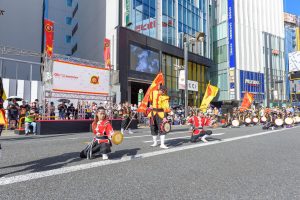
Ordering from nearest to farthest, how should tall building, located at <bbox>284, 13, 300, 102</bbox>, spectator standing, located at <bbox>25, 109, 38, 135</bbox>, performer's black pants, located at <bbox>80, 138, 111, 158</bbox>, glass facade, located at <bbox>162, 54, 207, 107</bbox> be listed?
performer's black pants, located at <bbox>80, 138, 111, 158</bbox> < spectator standing, located at <bbox>25, 109, 38, 135</bbox> < glass facade, located at <bbox>162, 54, 207, 107</bbox> < tall building, located at <bbox>284, 13, 300, 102</bbox>

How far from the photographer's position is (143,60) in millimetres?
28219

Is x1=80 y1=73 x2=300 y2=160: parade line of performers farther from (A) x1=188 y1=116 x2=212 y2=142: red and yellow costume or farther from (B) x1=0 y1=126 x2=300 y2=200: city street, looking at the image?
(B) x1=0 y1=126 x2=300 y2=200: city street

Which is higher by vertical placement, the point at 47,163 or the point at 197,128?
the point at 197,128

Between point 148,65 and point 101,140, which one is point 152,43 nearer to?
point 148,65

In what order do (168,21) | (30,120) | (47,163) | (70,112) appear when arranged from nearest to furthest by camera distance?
(47,163) → (30,120) → (70,112) → (168,21)

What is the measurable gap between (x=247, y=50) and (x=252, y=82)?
5411 mm

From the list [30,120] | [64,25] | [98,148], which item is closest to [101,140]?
[98,148]

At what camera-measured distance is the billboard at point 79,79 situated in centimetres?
1562

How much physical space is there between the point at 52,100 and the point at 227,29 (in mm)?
35153

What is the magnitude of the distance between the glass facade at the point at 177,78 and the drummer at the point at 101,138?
2529 cm

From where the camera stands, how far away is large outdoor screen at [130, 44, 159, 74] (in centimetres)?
2694

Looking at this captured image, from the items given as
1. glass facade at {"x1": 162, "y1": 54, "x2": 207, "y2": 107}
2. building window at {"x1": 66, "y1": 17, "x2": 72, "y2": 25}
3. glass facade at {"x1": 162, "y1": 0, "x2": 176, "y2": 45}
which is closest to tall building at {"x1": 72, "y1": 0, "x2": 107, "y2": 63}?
building window at {"x1": 66, "y1": 17, "x2": 72, "y2": 25}

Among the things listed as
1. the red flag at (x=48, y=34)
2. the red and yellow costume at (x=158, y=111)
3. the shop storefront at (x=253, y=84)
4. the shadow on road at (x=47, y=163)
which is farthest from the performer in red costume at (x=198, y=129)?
the shop storefront at (x=253, y=84)

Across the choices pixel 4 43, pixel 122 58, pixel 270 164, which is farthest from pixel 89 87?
pixel 4 43
